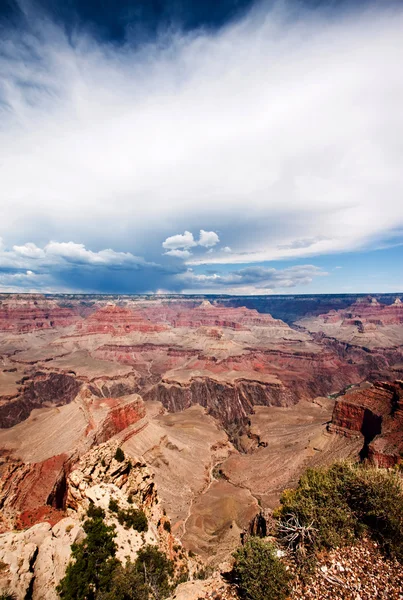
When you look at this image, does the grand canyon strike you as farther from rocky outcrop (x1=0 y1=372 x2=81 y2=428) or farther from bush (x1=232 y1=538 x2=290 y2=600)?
bush (x1=232 y1=538 x2=290 y2=600)

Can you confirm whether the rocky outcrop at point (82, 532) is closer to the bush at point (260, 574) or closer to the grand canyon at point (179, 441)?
the grand canyon at point (179, 441)

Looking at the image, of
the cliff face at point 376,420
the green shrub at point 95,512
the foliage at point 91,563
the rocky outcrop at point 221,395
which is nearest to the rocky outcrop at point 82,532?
the green shrub at point 95,512

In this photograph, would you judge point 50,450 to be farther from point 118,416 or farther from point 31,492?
point 31,492

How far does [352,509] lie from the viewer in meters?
22.0

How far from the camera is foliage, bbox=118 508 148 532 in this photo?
22.5 meters

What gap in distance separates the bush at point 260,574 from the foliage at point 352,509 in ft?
7.83

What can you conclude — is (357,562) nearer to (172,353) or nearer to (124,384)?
(124,384)

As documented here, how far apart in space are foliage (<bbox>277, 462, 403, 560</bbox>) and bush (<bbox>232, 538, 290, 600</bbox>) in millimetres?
2388

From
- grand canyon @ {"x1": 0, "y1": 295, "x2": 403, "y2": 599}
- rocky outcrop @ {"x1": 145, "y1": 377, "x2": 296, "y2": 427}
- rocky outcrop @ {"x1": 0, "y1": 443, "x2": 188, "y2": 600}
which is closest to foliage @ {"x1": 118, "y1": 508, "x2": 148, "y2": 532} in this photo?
rocky outcrop @ {"x1": 0, "y1": 443, "x2": 188, "y2": 600}

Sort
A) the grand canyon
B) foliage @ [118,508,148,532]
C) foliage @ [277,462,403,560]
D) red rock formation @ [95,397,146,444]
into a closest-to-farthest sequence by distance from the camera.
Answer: foliage @ [277,462,403,560] → foliage @ [118,508,148,532] → the grand canyon → red rock formation @ [95,397,146,444]

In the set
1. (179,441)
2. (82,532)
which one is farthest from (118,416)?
(82,532)

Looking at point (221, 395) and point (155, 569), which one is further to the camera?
point (221, 395)

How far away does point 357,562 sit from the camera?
16922 mm

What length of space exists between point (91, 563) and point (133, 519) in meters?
4.77
